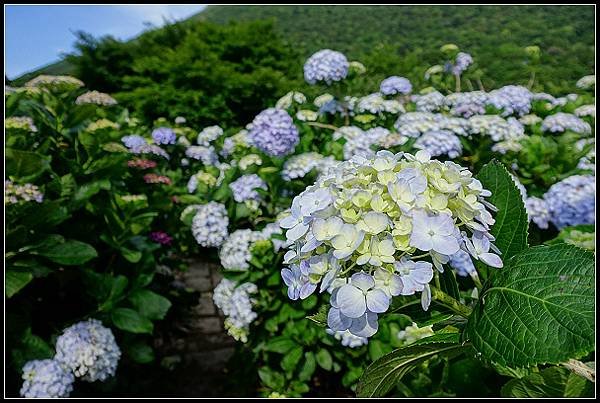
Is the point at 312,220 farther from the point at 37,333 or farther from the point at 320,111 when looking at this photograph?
the point at 320,111

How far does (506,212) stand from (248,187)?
4.91ft

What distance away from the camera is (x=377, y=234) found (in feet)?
2.38

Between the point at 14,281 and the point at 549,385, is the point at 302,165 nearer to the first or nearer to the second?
the point at 14,281

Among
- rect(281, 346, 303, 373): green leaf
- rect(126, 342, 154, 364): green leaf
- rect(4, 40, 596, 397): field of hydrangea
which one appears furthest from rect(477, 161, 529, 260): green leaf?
rect(126, 342, 154, 364): green leaf

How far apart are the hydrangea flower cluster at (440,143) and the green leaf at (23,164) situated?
4.58ft

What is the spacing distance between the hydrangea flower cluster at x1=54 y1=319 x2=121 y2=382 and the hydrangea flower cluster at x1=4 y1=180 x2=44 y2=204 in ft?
1.63

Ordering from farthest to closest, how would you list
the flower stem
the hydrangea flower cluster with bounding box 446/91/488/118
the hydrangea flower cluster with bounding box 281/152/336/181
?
1. the hydrangea flower cluster with bounding box 446/91/488/118
2. the hydrangea flower cluster with bounding box 281/152/336/181
3. the flower stem

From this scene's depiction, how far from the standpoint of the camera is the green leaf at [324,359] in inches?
84.2

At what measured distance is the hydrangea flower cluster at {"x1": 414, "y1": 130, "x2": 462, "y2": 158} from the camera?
2.07 metres

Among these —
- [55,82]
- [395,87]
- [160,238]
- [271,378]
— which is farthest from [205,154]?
[271,378]

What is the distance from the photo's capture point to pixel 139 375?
8.54ft

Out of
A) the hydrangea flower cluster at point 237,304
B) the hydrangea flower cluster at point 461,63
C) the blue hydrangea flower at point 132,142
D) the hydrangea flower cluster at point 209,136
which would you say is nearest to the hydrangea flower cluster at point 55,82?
the blue hydrangea flower at point 132,142

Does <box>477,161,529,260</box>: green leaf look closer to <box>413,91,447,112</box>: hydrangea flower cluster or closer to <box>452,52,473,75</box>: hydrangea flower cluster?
<box>413,91,447,112</box>: hydrangea flower cluster

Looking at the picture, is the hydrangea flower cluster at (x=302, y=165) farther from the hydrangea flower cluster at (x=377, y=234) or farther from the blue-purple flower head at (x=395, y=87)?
the hydrangea flower cluster at (x=377, y=234)
